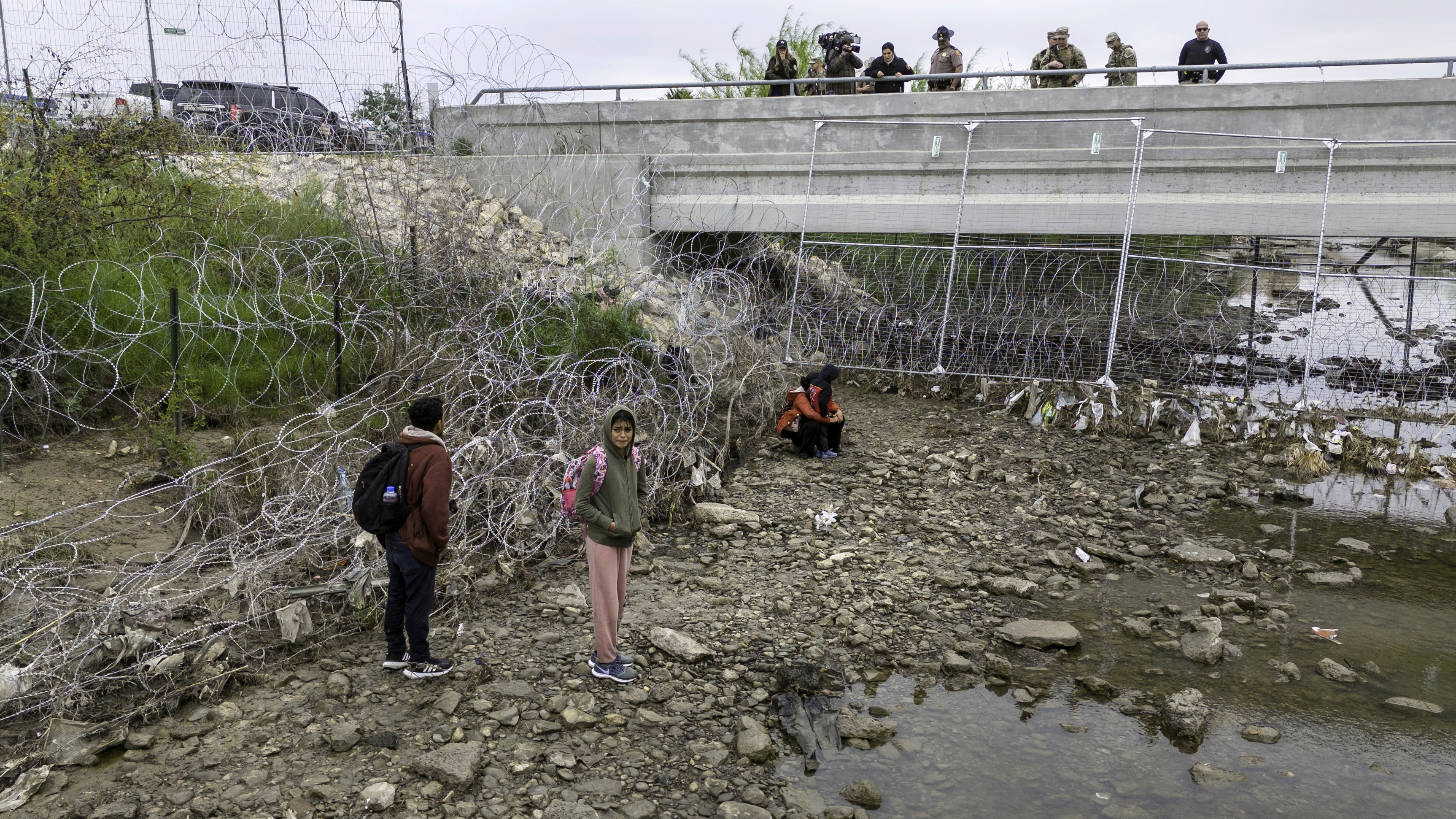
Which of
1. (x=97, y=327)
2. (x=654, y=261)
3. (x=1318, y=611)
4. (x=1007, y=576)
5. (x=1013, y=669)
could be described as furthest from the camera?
(x=654, y=261)

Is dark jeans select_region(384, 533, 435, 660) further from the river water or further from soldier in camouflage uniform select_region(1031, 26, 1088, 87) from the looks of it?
soldier in camouflage uniform select_region(1031, 26, 1088, 87)

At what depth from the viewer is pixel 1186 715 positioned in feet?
14.4

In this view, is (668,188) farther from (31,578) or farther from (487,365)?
(31,578)

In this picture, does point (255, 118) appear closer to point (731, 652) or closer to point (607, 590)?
point (607, 590)

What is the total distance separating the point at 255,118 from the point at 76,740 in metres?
10.4

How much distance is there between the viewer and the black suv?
37.8 ft

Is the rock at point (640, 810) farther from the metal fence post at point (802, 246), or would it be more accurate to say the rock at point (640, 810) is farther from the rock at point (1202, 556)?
the metal fence post at point (802, 246)

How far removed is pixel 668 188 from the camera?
41.4ft

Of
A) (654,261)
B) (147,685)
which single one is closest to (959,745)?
(147,685)

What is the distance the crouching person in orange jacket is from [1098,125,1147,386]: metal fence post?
10.2 feet

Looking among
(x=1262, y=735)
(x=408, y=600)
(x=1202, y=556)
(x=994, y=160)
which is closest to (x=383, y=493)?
(x=408, y=600)

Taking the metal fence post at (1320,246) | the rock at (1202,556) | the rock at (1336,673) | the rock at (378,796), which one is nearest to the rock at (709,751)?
the rock at (378,796)

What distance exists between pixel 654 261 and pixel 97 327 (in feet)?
22.2

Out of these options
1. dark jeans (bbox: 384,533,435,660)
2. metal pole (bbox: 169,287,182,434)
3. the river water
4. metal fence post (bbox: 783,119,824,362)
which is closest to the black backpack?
dark jeans (bbox: 384,533,435,660)
